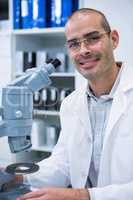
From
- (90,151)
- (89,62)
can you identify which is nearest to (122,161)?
(90,151)

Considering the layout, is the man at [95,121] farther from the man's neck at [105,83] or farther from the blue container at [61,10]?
the blue container at [61,10]

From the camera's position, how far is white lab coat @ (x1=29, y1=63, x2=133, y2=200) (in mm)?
1228

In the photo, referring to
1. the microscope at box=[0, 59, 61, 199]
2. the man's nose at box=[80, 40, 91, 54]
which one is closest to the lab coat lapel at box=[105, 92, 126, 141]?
the man's nose at box=[80, 40, 91, 54]

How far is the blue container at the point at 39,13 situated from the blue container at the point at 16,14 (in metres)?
0.12

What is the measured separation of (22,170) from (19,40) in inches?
65.0

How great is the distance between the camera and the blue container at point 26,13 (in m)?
2.43

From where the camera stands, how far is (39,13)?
2.41 meters

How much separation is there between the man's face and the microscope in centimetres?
23

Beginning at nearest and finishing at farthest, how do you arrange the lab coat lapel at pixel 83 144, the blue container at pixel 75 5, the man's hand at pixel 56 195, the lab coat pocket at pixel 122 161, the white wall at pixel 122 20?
the man's hand at pixel 56 195
the lab coat pocket at pixel 122 161
the lab coat lapel at pixel 83 144
the white wall at pixel 122 20
the blue container at pixel 75 5

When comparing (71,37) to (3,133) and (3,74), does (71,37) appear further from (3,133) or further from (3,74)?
(3,74)

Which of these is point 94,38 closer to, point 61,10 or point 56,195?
point 56,195

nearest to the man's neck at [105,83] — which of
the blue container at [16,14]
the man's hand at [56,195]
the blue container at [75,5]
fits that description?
the man's hand at [56,195]

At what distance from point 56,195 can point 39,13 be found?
1.69 metres

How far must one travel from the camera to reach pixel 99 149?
134cm
